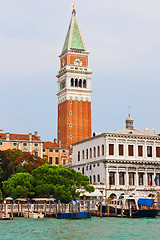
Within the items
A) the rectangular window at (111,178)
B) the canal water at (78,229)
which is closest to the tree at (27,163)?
the rectangular window at (111,178)

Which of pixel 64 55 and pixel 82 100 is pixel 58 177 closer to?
pixel 82 100

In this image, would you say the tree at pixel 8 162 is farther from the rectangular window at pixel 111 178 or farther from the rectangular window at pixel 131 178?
the rectangular window at pixel 131 178

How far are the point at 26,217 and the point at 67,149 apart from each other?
48.3 meters

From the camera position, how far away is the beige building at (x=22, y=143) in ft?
288

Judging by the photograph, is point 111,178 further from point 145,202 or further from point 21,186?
point 21,186

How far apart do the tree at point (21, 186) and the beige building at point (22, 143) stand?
33266mm

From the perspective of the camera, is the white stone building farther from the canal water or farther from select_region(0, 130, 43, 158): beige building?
the canal water

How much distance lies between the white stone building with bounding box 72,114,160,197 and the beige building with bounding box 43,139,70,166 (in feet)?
79.4

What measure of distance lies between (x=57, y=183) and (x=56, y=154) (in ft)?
140

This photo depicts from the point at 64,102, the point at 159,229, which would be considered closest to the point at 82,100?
the point at 64,102

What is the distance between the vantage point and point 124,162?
224ft

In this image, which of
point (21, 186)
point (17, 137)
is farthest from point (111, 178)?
point (17, 137)

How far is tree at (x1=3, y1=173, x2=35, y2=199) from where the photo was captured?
174ft

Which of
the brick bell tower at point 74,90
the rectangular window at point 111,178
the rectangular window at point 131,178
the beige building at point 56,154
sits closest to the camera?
the rectangular window at point 111,178
